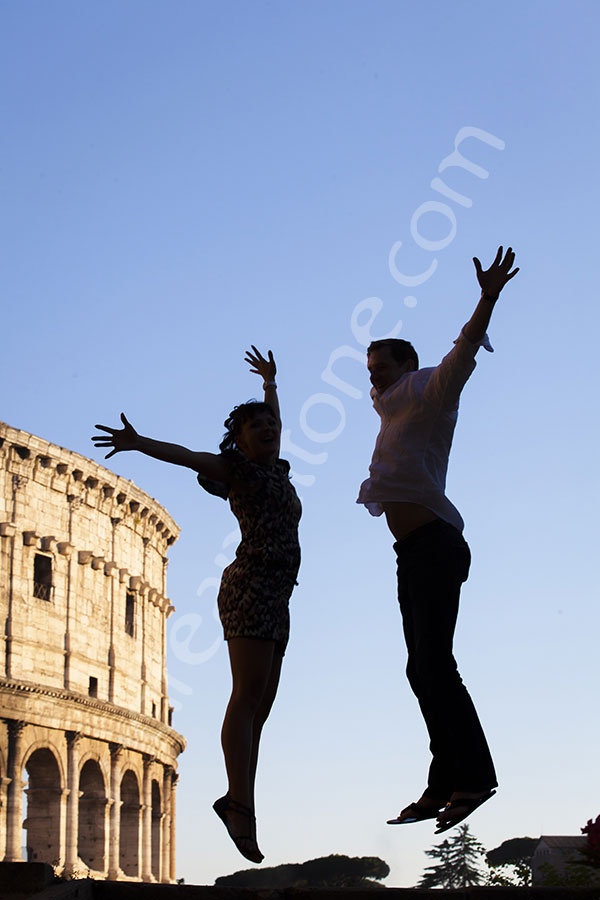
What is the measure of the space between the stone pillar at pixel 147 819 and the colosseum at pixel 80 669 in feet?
0.19

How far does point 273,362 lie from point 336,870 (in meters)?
56.4

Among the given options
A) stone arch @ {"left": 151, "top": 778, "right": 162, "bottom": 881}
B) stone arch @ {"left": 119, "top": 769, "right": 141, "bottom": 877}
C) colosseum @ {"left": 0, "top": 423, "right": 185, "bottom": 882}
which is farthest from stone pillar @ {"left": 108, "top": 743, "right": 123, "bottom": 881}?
stone arch @ {"left": 151, "top": 778, "right": 162, "bottom": 881}

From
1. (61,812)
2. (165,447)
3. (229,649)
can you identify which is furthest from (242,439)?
(61,812)

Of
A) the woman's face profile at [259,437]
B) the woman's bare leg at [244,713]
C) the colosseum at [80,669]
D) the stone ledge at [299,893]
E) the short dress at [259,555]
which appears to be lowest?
the stone ledge at [299,893]

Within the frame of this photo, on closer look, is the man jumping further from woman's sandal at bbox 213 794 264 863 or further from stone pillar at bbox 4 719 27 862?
stone pillar at bbox 4 719 27 862

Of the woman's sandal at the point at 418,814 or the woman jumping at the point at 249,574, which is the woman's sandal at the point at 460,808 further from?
the woman jumping at the point at 249,574

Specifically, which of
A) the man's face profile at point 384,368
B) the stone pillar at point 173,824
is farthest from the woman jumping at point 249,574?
the stone pillar at point 173,824

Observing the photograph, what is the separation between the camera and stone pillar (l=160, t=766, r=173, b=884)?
40250mm

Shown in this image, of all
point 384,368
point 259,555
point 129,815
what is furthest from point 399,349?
point 129,815

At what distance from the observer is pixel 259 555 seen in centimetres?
578

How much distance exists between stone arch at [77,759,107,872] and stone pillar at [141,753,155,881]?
9.36 ft

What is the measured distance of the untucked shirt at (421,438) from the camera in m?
5.56

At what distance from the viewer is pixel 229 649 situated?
5758 mm

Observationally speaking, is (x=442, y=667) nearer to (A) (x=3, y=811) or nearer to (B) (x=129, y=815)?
(A) (x=3, y=811)
